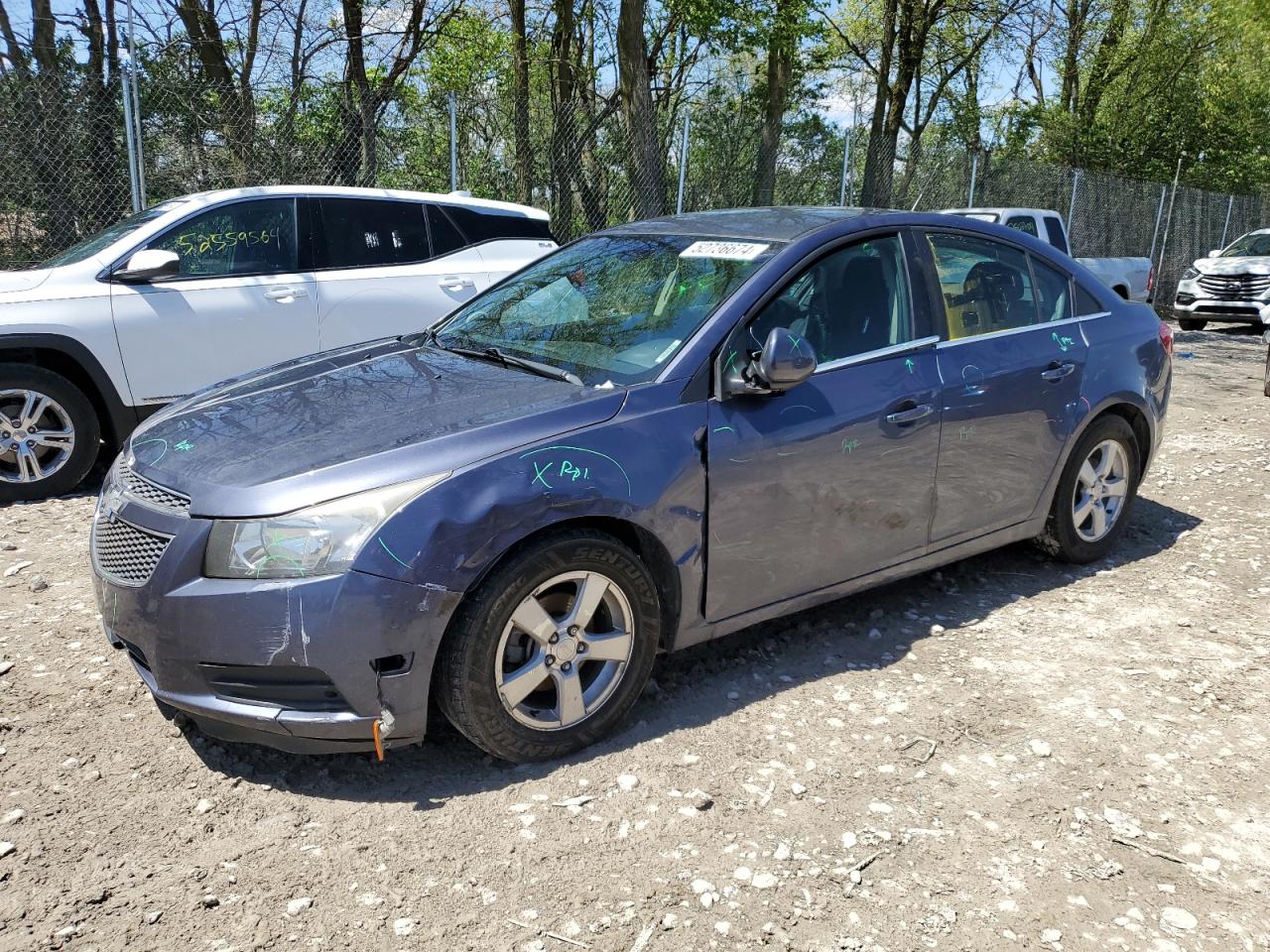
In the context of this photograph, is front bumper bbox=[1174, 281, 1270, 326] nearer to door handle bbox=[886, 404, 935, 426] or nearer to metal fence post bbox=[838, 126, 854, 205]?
metal fence post bbox=[838, 126, 854, 205]

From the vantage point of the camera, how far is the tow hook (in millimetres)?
2906

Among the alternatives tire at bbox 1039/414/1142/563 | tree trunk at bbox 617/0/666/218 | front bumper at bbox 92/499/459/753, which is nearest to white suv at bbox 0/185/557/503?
front bumper at bbox 92/499/459/753

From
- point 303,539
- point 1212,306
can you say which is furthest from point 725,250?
point 1212,306

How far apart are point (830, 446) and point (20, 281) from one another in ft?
15.9

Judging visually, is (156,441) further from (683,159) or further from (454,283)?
(683,159)

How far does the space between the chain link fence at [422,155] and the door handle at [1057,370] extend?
818 centimetres

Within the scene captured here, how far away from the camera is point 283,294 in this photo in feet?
21.9

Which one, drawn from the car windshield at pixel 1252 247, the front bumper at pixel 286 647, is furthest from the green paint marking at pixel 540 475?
the car windshield at pixel 1252 247

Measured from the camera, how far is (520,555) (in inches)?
119

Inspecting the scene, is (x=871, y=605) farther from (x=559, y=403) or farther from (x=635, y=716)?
(x=559, y=403)

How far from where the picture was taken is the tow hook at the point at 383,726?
2906mm

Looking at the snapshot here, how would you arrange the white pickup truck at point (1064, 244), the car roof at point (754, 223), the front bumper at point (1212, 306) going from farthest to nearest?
the front bumper at point (1212, 306), the white pickup truck at point (1064, 244), the car roof at point (754, 223)

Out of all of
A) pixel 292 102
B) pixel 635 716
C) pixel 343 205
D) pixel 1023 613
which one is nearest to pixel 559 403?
pixel 635 716

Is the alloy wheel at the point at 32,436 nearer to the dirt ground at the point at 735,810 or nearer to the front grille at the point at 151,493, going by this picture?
the dirt ground at the point at 735,810
